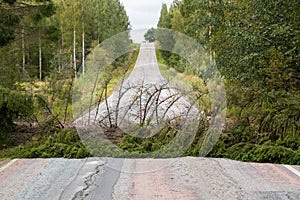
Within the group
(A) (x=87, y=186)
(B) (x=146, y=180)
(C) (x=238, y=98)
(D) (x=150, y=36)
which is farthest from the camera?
(C) (x=238, y=98)

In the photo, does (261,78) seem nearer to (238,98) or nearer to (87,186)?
(238,98)

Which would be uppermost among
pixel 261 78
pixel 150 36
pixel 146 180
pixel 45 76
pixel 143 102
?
pixel 150 36

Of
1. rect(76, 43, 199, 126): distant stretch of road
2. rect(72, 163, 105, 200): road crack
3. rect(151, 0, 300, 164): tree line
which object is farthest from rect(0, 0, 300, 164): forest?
rect(72, 163, 105, 200): road crack

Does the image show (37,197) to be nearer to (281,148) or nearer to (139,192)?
(139,192)

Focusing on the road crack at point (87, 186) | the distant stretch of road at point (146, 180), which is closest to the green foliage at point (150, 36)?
the distant stretch of road at point (146, 180)

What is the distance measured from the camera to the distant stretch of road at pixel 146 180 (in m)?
4.83

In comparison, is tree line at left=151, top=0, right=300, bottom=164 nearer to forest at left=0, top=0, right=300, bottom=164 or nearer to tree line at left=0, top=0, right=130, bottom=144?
forest at left=0, top=0, right=300, bottom=164

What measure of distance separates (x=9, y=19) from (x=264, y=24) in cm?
899

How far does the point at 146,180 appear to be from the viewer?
18.5 feet

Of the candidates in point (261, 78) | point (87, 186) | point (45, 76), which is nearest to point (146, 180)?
point (87, 186)

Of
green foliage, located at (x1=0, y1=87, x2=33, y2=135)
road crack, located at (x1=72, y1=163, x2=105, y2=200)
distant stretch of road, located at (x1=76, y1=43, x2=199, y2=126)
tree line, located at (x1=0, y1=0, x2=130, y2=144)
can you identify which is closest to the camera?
road crack, located at (x1=72, y1=163, x2=105, y2=200)

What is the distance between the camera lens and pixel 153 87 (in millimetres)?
9047

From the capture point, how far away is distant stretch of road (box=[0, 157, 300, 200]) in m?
4.83

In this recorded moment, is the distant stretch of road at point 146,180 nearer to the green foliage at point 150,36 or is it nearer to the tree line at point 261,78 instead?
the tree line at point 261,78
